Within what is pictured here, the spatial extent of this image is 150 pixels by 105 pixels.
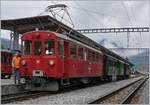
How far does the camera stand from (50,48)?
20281 mm

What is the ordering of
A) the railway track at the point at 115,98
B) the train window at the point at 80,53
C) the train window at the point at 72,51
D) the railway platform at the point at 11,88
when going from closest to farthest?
1. the railway track at the point at 115,98
2. the railway platform at the point at 11,88
3. the train window at the point at 72,51
4. the train window at the point at 80,53

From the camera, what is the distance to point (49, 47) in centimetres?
2034

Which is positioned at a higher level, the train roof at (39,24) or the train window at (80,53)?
the train roof at (39,24)

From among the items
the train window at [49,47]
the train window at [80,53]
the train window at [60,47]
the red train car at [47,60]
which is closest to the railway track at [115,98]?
the red train car at [47,60]

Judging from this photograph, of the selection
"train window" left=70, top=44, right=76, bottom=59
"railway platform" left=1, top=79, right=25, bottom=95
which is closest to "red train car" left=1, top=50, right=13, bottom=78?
"railway platform" left=1, top=79, right=25, bottom=95

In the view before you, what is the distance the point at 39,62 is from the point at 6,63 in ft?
60.8

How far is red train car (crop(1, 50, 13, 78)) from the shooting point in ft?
123

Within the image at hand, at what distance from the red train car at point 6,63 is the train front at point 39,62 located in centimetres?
A: 1704

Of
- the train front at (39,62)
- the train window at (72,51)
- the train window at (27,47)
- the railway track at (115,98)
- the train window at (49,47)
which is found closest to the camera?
the railway track at (115,98)

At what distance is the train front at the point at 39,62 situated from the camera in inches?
784

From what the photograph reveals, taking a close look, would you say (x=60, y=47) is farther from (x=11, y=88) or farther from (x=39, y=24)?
(x=39, y=24)

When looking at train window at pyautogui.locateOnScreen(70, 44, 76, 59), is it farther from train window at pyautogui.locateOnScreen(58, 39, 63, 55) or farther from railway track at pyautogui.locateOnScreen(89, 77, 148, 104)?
railway track at pyautogui.locateOnScreen(89, 77, 148, 104)

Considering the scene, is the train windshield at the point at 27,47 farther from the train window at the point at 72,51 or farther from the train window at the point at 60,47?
the train window at the point at 72,51

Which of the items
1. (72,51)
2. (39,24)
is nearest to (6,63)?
(39,24)
